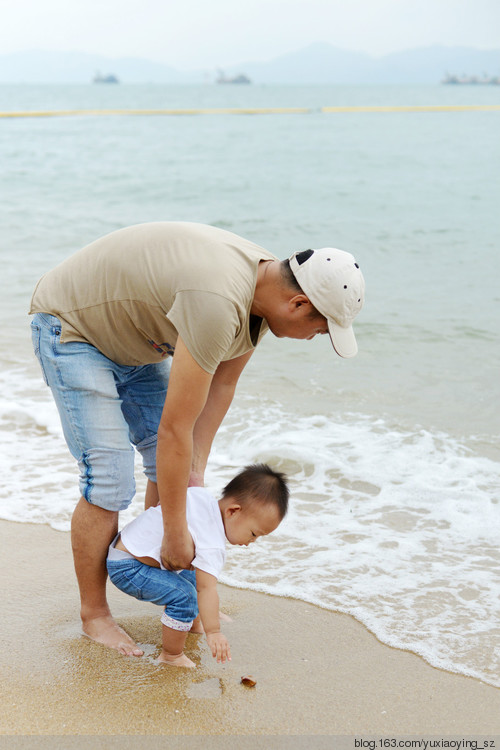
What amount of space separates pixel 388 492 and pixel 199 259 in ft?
6.89

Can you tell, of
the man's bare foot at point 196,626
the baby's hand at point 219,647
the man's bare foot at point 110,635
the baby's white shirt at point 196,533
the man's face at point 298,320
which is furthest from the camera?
the man's bare foot at point 196,626

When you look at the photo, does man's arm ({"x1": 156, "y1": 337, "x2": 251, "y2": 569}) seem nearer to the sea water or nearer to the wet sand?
the wet sand

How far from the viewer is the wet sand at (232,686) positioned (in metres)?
2.11

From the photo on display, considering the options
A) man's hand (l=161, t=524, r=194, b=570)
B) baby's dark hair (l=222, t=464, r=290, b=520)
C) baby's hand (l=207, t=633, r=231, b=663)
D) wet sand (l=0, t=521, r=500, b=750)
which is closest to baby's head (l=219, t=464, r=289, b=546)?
baby's dark hair (l=222, t=464, r=290, b=520)

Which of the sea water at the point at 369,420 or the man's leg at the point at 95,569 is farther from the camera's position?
the sea water at the point at 369,420

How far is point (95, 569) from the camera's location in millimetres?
2408

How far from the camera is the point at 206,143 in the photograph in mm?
28047

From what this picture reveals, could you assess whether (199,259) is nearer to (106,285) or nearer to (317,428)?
(106,285)

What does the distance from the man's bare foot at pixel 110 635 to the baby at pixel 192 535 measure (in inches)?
4.2

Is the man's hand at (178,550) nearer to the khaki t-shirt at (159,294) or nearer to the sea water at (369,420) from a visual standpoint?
the khaki t-shirt at (159,294)

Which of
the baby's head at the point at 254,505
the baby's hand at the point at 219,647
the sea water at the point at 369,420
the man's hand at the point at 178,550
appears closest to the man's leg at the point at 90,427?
the man's hand at the point at 178,550

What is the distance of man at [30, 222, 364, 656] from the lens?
1972mm

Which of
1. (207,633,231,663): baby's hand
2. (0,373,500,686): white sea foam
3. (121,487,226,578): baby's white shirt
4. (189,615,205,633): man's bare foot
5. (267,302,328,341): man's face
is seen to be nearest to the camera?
(267,302,328,341): man's face

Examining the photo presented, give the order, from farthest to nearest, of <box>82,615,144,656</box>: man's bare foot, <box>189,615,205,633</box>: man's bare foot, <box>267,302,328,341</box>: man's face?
<box>189,615,205,633</box>: man's bare foot
<box>82,615,144,656</box>: man's bare foot
<box>267,302,328,341</box>: man's face
